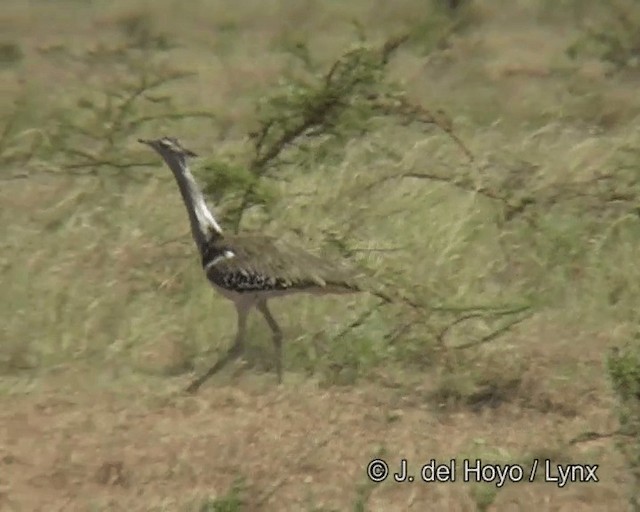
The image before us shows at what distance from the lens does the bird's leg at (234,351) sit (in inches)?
55.4

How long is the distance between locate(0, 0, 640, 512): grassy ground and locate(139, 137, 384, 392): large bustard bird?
0.02 meters

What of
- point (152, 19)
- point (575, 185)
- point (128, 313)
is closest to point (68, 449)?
point (128, 313)

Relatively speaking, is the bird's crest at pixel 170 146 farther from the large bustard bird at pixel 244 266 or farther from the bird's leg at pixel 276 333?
the bird's leg at pixel 276 333

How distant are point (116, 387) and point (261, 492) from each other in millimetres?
246

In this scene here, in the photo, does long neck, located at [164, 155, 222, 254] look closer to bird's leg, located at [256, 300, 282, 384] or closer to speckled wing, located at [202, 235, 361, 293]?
speckled wing, located at [202, 235, 361, 293]

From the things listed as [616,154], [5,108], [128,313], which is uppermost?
[5,108]

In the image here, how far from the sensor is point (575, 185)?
1.53 meters

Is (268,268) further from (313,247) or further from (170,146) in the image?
(170,146)

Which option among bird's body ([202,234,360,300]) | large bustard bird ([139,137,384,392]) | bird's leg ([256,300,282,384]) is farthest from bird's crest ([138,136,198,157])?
bird's leg ([256,300,282,384])

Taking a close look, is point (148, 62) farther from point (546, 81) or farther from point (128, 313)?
point (546, 81)

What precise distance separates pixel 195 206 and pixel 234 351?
0.68 ft

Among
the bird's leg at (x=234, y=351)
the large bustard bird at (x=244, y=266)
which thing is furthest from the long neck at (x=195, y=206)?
the bird's leg at (x=234, y=351)

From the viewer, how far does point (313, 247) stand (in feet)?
4.75

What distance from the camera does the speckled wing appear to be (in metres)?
1.39
